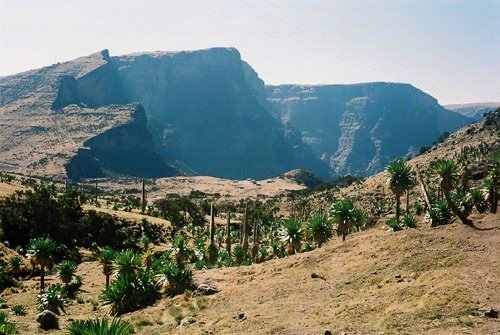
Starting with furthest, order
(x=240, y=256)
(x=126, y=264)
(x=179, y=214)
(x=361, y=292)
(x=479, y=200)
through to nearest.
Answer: (x=179, y=214) < (x=240, y=256) < (x=479, y=200) < (x=126, y=264) < (x=361, y=292)

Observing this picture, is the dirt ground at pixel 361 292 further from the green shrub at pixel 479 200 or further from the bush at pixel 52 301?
the green shrub at pixel 479 200

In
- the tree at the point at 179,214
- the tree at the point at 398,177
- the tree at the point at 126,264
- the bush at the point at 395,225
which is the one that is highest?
the tree at the point at 398,177

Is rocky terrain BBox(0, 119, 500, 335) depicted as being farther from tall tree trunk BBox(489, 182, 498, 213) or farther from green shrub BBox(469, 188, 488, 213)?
green shrub BBox(469, 188, 488, 213)

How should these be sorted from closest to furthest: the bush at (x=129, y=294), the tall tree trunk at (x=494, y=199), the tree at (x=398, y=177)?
the bush at (x=129, y=294)
the tall tree trunk at (x=494, y=199)
the tree at (x=398, y=177)

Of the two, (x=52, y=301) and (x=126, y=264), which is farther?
(x=52, y=301)

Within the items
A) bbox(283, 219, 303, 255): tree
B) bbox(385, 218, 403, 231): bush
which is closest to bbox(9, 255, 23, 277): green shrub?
bbox(283, 219, 303, 255): tree

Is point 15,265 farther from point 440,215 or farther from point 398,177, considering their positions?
point 440,215

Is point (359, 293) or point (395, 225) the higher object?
point (359, 293)

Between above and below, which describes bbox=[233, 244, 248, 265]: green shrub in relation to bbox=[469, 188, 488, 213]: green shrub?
below

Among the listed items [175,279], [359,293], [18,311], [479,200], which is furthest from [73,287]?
[479,200]

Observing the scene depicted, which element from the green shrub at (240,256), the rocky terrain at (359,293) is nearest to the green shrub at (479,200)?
the rocky terrain at (359,293)

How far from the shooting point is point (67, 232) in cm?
8325

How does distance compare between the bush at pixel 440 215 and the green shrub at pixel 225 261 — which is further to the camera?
the green shrub at pixel 225 261

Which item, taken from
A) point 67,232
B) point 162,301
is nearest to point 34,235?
point 67,232
